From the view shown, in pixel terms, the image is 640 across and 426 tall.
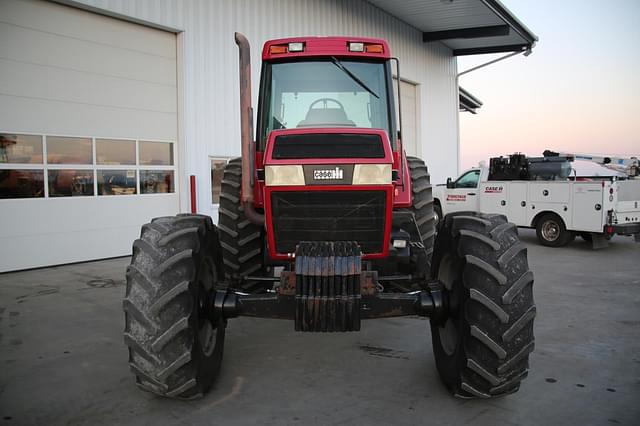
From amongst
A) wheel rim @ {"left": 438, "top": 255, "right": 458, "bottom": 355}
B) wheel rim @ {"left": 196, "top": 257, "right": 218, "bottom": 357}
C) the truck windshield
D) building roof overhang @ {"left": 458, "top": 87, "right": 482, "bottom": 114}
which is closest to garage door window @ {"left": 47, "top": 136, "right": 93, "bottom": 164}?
the truck windshield

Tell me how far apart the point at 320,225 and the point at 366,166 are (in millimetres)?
549

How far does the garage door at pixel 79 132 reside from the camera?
340 inches

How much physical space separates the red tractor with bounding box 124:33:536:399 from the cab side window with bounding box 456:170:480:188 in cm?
1036

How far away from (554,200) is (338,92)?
880 cm

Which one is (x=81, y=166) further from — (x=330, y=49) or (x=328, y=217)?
(x=328, y=217)

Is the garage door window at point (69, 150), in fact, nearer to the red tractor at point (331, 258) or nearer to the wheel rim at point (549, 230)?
the red tractor at point (331, 258)

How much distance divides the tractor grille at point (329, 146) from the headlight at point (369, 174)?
8 centimetres

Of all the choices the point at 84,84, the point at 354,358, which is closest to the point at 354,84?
the point at 354,358

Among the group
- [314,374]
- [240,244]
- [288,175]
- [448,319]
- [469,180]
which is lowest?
[314,374]

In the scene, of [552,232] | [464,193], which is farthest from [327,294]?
[464,193]

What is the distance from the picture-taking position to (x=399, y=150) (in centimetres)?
457

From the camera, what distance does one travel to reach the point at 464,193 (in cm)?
1452

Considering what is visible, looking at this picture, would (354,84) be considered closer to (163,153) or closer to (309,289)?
(309,289)

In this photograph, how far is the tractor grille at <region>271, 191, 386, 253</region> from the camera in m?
3.80
